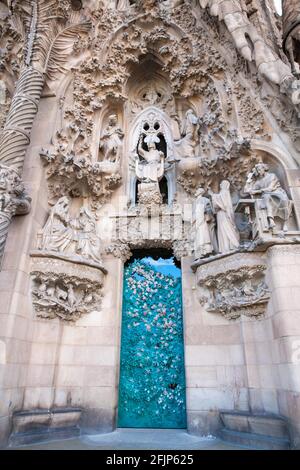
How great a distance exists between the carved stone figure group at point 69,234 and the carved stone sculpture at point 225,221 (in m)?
2.33

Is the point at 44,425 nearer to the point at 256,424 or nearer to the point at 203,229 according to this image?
the point at 256,424

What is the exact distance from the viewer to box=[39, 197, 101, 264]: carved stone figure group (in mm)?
5289

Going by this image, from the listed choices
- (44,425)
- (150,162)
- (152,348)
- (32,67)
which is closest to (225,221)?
(150,162)

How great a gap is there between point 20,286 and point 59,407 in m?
2.09

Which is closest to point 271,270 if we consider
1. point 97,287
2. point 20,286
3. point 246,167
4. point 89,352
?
point 246,167

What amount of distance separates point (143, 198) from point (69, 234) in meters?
1.73

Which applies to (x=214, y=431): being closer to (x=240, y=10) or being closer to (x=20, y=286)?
(x=20, y=286)

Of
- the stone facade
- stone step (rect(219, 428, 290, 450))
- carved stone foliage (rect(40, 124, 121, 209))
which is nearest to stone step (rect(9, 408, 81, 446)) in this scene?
the stone facade

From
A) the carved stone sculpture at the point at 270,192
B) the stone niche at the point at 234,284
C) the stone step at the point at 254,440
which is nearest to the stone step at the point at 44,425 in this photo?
the stone step at the point at 254,440

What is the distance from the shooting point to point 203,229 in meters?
5.61

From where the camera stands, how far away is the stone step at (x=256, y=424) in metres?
3.89

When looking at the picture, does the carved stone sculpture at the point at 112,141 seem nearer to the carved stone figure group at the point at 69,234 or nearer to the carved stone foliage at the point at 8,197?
the carved stone figure group at the point at 69,234

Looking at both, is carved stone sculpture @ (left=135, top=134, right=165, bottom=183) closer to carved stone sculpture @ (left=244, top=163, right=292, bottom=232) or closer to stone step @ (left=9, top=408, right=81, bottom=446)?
carved stone sculpture @ (left=244, top=163, right=292, bottom=232)

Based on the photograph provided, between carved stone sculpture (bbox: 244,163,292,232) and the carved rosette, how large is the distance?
10.0ft
